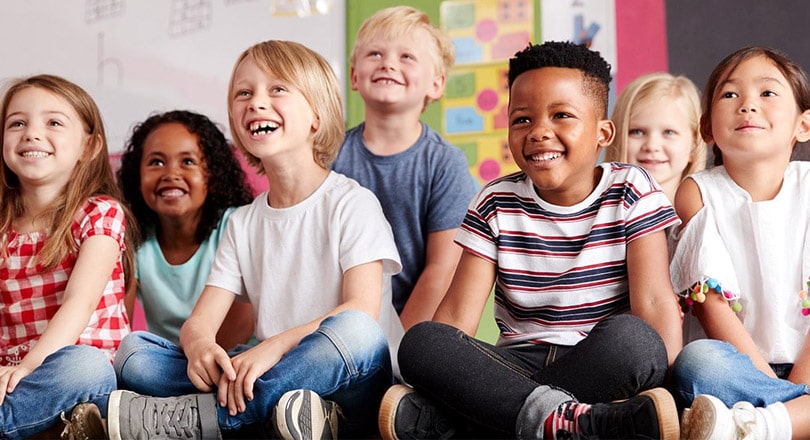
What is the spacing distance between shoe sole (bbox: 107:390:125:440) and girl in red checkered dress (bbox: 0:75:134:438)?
13cm

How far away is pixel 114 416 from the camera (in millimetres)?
1231

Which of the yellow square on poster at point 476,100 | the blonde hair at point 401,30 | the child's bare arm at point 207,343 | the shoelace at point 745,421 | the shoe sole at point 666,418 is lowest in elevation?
the shoelace at point 745,421

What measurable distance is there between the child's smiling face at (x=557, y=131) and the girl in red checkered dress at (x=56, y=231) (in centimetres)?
72

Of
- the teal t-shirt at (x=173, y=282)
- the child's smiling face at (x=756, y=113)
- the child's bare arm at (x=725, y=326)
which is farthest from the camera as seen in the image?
the teal t-shirt at (x=173, y=282)

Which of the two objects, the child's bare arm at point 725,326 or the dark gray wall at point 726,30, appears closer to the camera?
the child's bare arm at point 725,326

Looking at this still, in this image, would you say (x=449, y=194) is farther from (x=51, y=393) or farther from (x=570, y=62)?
(x=51, y=393)

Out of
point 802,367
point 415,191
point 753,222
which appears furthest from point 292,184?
point 802,367

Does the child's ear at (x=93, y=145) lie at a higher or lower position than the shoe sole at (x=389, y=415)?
higher

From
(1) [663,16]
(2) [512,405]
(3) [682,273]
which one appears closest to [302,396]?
Answer: (2) [512,405]

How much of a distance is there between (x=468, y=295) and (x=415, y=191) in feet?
1.48

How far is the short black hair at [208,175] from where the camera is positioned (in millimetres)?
1872

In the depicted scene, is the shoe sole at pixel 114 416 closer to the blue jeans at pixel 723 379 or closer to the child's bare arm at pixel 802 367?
the blue jeans at pixel 723 379

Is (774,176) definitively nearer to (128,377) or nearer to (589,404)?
(589,404)

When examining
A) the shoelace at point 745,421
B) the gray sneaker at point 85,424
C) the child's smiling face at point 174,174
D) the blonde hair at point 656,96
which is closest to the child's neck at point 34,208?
the child's smiling face at point 174,174
